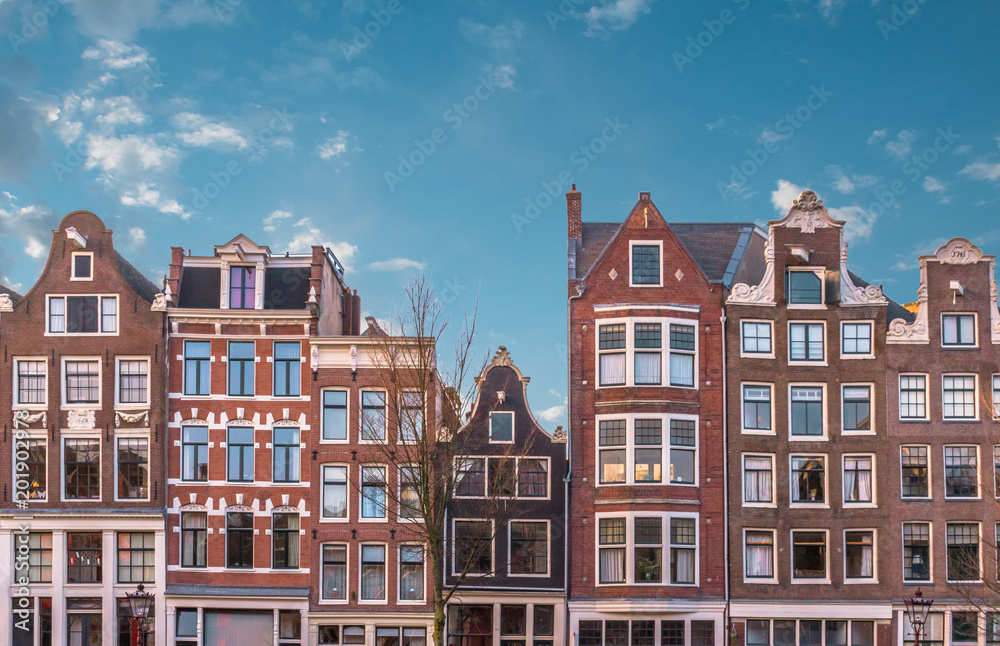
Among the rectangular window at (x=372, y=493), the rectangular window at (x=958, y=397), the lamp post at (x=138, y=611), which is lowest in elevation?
the lamp post at (x=138, y=611)

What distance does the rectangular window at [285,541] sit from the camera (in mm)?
33531

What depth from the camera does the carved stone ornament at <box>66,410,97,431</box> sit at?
33.8 meters

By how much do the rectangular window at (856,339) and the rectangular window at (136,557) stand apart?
26.1 meters

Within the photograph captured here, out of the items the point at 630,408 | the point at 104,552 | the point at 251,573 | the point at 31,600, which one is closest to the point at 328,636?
the point at 251,573

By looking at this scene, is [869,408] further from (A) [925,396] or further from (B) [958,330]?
(B) [958,330]

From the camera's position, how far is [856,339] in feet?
111

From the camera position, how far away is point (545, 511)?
109 ft

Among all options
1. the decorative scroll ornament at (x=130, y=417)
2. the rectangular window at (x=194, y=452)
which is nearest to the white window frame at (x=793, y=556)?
the rectangular window at (x=194, y=452)

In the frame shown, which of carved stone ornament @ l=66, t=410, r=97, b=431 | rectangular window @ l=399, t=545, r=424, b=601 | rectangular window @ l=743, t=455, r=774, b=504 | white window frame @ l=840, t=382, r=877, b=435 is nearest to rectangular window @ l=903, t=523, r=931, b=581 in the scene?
white window frame @ l=840, t=382, r=877, b=435

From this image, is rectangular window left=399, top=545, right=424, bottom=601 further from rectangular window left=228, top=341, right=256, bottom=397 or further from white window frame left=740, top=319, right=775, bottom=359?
white window frame left=740, top=319, right=775, bottom=359

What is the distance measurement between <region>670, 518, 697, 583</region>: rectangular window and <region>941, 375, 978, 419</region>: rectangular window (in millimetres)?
10218

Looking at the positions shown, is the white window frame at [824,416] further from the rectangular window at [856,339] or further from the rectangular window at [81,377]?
the rectangular window at [81,377]

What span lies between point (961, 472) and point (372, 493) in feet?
69.7

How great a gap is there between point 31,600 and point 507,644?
17.3 meters
